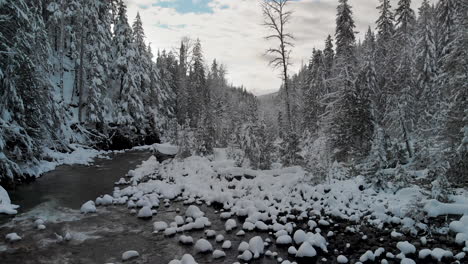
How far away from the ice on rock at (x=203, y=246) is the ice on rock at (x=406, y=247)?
4673 mm

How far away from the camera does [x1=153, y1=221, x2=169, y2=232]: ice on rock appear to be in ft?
28.7

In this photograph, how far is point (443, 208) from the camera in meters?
8.05

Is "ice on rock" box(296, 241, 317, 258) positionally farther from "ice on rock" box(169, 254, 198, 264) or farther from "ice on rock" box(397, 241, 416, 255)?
"ice on rock" box(169, 254, 198, 264)

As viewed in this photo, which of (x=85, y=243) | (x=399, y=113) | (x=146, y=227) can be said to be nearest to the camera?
(x=85, y=243)

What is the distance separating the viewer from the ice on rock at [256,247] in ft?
23.1

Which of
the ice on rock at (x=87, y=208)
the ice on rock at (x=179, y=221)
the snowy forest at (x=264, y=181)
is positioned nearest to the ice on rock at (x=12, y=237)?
the snowy forest at (x=264, y=181)

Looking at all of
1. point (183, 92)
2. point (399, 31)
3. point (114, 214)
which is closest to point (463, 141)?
point (114, 214)

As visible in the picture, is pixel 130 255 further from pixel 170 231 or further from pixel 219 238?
pixel 219 238

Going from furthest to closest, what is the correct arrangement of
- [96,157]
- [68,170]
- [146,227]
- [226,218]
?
[96,157] → [68,170] → [226,218] → [146,227]

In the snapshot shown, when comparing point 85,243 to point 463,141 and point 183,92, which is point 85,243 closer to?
point 463,141

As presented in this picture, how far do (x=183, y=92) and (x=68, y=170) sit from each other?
33180 mm

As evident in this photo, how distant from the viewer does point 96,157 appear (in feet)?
74.0

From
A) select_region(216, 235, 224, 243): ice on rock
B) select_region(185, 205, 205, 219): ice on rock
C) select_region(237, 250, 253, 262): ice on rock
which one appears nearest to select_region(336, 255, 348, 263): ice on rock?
select_region(237, 250, 253, 262): ice on rock

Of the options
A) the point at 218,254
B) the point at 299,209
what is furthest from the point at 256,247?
the point at 299,209
